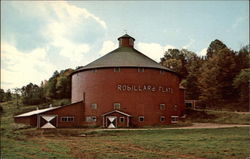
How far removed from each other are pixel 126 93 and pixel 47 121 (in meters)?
8.05

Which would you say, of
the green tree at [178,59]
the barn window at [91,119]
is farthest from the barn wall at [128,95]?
the green tree at [178,59]

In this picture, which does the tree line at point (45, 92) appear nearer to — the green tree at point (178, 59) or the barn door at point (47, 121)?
the green tree at point (178, 59)

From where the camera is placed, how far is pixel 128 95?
30.3 metres

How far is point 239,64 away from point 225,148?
2862cm

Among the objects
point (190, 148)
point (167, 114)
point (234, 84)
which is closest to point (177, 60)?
point (234, 84)

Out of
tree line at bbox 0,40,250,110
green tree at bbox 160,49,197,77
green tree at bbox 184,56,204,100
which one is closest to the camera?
tree line at bbox 0,40,250,110

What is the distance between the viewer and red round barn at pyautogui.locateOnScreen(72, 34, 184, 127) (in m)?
30.2

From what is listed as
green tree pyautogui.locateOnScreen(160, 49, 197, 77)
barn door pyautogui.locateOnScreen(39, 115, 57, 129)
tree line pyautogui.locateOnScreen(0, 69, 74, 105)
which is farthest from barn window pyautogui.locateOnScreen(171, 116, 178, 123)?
tree line pyautogui.locateOnScreen(0, 69, 74, 105)

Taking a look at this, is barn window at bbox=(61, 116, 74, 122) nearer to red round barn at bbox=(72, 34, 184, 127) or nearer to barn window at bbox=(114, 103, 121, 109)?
red round barn at bbox=(72, 34, 184, 127)

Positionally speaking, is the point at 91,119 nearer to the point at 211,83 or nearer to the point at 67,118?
the point at 67,118

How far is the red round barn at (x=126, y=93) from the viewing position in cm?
3017

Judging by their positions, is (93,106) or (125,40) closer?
(93,106)

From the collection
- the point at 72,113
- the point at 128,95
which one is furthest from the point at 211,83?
the point at 72,113

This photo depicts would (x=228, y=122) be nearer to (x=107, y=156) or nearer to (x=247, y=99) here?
(x=247, y=99)
